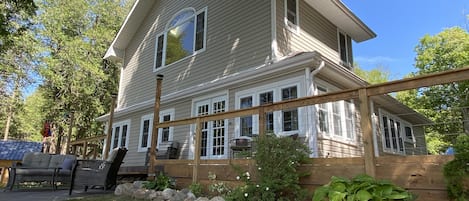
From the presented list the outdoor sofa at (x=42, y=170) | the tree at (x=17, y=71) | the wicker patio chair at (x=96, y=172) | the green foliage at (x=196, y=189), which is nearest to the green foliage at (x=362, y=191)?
the green foliage at (x=196, y=189)

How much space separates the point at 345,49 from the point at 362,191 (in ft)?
28.5

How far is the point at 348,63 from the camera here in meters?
10.4

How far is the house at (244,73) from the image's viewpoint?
664cm

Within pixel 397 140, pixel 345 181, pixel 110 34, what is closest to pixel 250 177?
pixel 345 181

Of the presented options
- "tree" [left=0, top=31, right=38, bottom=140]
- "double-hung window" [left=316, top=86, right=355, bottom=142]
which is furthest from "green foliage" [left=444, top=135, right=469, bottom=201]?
"tree" [left=0, top=31, right=38, bottom=140]

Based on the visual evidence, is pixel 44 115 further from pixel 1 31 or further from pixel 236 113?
pixel 236 113

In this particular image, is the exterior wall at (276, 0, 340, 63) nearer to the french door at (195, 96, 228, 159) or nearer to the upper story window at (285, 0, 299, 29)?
the upper story window at (285, 0, 299, 29)

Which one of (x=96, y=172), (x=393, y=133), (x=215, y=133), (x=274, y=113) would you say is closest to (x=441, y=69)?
(x=393, y=133)

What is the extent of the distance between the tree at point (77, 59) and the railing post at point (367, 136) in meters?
15.3

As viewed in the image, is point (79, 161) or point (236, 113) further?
point (79, 161)

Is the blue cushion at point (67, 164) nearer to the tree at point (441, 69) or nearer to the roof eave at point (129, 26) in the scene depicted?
the roof eave at point (129, 26)

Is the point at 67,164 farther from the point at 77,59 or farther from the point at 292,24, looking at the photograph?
the point at 77,59

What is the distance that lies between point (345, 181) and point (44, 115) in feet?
59.8

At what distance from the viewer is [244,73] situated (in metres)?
7.19
